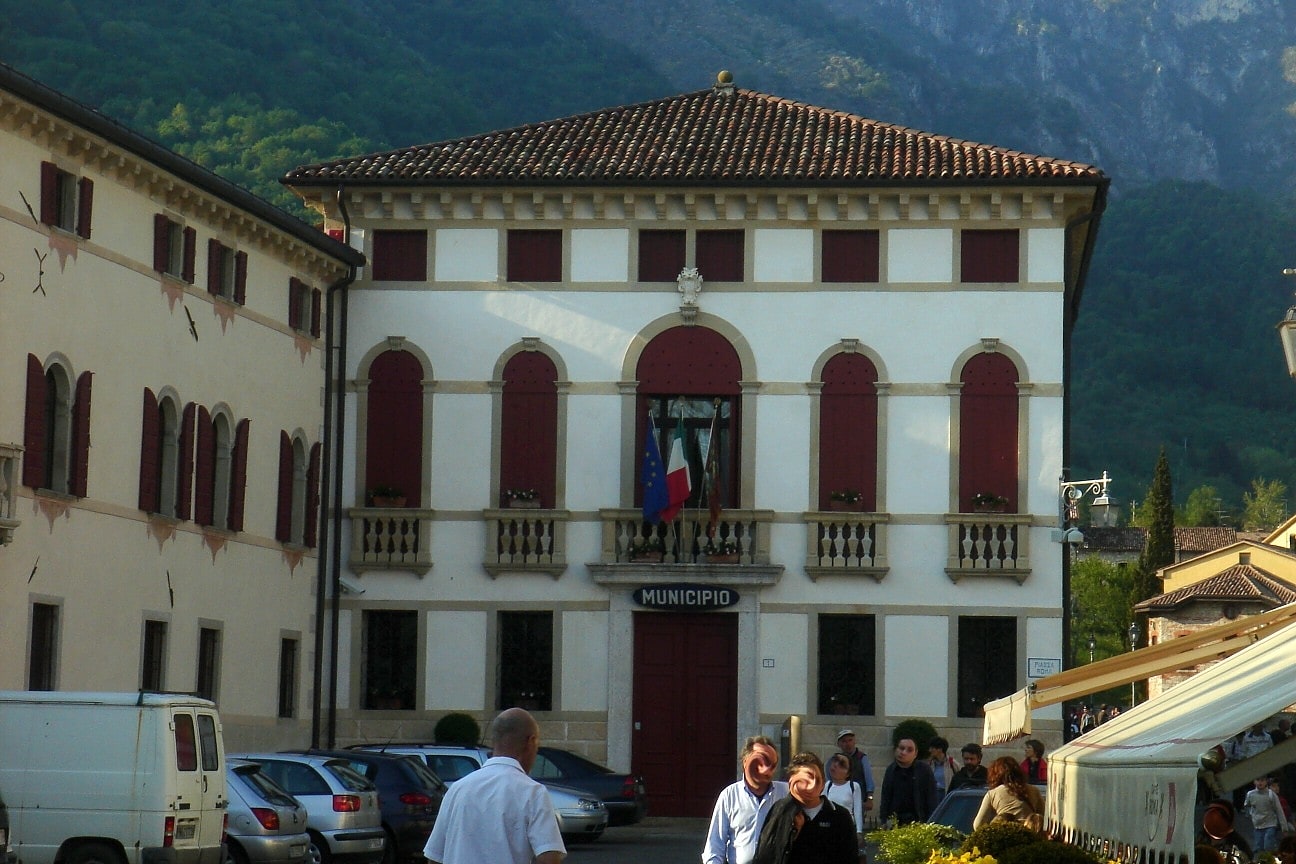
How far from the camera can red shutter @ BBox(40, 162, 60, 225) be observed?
90.4ft

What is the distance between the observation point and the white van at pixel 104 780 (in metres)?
19.8

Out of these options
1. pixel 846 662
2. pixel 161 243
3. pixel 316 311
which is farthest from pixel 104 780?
pixel 846 662

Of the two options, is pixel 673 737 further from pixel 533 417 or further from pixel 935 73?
pixel 935 73

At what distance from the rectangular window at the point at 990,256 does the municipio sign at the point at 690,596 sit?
683cm

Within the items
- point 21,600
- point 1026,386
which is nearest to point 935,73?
point 1026,386

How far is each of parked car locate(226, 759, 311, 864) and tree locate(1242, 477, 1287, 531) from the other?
132 meters

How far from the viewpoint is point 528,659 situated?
36656 mm

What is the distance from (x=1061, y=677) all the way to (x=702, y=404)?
19.9 meters

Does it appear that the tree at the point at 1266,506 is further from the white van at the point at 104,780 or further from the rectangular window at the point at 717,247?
the white van at the point at 104,780

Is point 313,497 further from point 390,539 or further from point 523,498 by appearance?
point 523,498

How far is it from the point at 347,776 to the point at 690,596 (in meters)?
12.9

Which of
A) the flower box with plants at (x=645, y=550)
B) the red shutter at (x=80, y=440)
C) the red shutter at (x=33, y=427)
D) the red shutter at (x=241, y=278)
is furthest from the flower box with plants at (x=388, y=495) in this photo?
the red shutter at (x=33, y=427)

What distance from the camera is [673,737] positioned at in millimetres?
36250

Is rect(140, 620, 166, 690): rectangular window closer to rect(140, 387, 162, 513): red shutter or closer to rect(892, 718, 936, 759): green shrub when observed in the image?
rect(140, 387, 162, 513): red shutter
